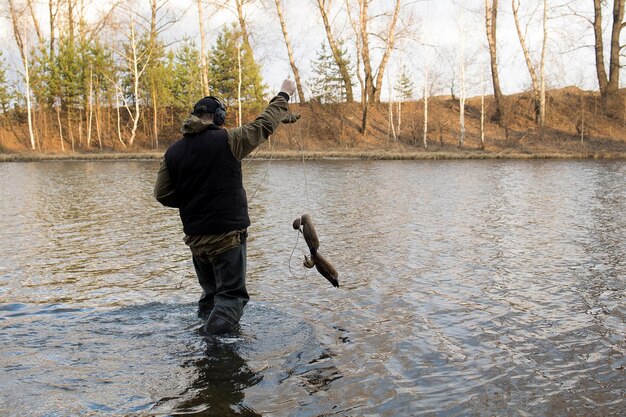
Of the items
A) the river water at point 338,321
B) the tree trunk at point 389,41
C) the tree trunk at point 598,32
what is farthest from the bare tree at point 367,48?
the river water at point 338,321

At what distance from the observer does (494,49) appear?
1716 inches

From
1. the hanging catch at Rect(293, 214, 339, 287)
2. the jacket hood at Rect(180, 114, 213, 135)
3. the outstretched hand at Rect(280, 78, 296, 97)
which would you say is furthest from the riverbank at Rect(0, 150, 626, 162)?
the jacket hood at Rect(180, 114, 213, 135)

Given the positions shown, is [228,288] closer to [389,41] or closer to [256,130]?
[256,130]

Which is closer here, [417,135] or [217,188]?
[217,188]

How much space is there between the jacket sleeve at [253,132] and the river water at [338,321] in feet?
6.20

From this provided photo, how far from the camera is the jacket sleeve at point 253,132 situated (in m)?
5.41

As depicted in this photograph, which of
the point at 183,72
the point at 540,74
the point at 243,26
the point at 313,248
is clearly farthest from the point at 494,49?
the point at 313,248

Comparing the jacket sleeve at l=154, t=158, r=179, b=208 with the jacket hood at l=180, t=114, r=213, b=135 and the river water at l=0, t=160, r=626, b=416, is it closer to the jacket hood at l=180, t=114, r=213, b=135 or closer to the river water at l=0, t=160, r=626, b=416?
the jacket hood at l=180, t=114, r=213, b=135

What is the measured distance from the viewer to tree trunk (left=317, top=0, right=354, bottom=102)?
4709 centimetres

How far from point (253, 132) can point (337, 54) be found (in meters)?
45.9

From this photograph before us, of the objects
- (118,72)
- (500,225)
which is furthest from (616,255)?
(118,72)

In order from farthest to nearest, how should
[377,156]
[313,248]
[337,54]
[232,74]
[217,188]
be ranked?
1. [232,74]
2. [337,54]
3. [377,156]
4. [313,248]
5. [217,188]

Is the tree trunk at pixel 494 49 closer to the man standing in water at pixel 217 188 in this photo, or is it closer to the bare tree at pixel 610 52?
the bare tree at pixel 610 52

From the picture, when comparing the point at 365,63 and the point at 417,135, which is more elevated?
the point at 365,63
